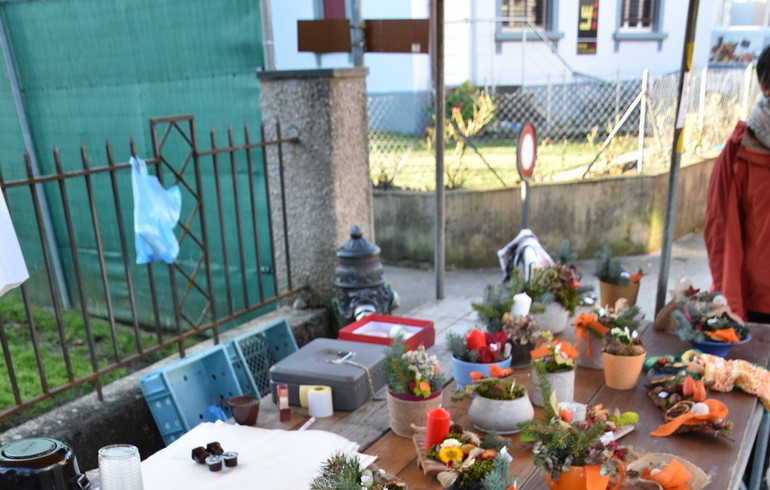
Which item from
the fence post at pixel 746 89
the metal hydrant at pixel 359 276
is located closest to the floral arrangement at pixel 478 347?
the metal hydrant at pixel 359 276

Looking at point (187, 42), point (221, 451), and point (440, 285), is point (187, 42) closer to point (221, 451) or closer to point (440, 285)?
point (440, 285)

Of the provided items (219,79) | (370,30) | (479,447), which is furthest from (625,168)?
(479,447)

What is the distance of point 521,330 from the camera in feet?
7.14

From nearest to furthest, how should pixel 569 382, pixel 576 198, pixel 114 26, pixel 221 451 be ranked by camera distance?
pixel 221 451 → pixel 569 382 → pixel 114 26 → pixel 576 198

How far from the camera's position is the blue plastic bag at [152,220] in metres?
2.97

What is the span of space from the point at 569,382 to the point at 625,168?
→ 227 inches

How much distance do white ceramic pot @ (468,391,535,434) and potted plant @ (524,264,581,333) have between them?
74cm

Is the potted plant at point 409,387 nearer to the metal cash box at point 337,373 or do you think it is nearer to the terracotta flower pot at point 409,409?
the terracotta flower pot at point 409,409

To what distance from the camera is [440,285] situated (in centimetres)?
345

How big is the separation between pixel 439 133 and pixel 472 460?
2147 millimetres

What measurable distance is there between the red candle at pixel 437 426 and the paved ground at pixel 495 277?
3.44 meters

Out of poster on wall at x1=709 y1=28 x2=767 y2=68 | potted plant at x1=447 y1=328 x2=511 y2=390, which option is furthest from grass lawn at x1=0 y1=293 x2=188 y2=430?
poster on wall at x1=709 y1=28 x2=767 y2=68

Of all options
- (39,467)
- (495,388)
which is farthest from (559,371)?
(39,467)

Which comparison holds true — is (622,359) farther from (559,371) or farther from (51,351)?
(51,351)
